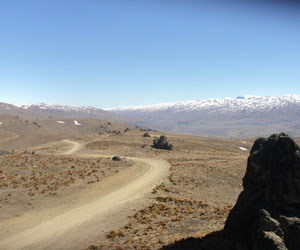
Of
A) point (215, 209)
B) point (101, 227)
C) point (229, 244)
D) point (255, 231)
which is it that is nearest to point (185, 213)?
point (215, 209)

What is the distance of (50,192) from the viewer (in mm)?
29078

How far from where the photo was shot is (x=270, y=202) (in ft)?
44.9

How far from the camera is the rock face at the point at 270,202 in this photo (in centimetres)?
1190

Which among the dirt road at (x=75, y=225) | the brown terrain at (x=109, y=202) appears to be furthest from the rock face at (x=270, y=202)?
the dirt road at (x=75, y=225)

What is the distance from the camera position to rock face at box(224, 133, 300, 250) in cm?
1190

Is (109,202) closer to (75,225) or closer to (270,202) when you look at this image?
(75,225)

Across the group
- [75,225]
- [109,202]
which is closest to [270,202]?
[75,225]

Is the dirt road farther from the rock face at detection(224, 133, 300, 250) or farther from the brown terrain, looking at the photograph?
the rock face at detection(224, 133, 300, 250)

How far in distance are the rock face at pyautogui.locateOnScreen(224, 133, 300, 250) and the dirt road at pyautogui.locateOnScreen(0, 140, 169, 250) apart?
35.8 ft

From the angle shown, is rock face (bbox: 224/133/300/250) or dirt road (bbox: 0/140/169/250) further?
dirt road (bbox: 0/140/169/250)

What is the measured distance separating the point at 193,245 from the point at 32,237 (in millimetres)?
11929

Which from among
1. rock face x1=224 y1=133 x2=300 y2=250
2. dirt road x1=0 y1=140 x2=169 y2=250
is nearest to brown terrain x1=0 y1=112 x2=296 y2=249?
dirt road x1=0 y1=140 x2=169 y2=250

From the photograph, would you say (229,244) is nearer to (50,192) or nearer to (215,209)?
(215,209)

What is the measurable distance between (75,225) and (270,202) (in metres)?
15.1
